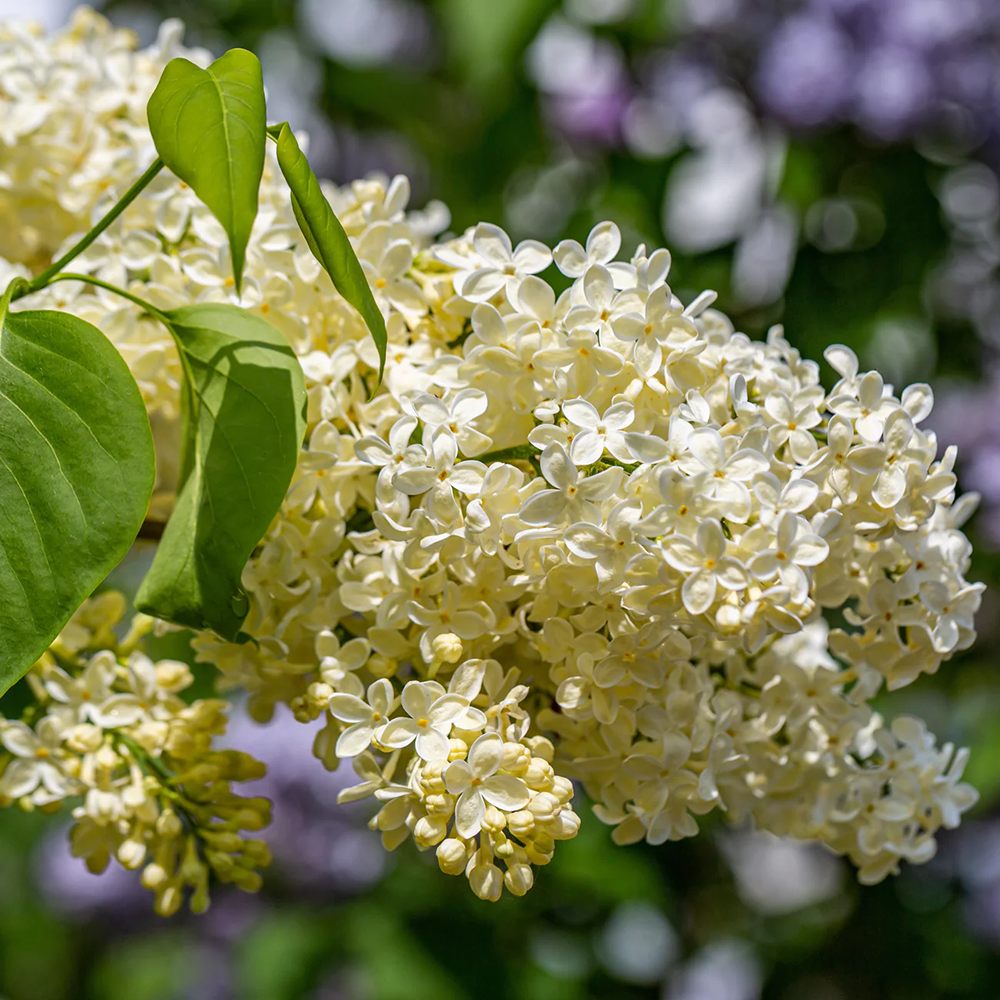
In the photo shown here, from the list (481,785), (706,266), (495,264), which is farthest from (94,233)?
(706,266)

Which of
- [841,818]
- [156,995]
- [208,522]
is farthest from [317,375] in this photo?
A: [156,995]

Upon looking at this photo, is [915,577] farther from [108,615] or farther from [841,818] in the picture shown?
[108,615]

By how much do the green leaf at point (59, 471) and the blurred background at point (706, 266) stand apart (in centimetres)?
85

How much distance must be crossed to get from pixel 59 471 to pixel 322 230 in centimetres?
14

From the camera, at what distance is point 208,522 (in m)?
0.56

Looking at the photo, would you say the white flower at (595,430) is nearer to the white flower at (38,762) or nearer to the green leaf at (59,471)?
the green leaf at (59,471)

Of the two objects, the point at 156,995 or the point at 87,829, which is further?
the point at 156,995

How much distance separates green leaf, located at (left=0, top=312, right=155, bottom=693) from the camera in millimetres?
505

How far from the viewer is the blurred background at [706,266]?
1436 mm

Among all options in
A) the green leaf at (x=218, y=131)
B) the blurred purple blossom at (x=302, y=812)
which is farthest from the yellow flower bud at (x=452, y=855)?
the blurred purple blossom at (x=302, y=812)

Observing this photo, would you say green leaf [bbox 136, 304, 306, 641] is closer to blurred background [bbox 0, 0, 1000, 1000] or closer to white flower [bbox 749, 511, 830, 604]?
white flower [bbox 749, 511, 830, 604]

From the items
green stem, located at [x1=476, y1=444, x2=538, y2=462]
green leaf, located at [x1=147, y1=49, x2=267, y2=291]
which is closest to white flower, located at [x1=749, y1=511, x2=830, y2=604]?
green stem, located at [x1=476, y1=444, x2=538, y2=462]

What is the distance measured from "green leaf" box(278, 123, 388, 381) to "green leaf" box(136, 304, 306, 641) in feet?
0.20

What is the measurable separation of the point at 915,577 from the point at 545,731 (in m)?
0.19
